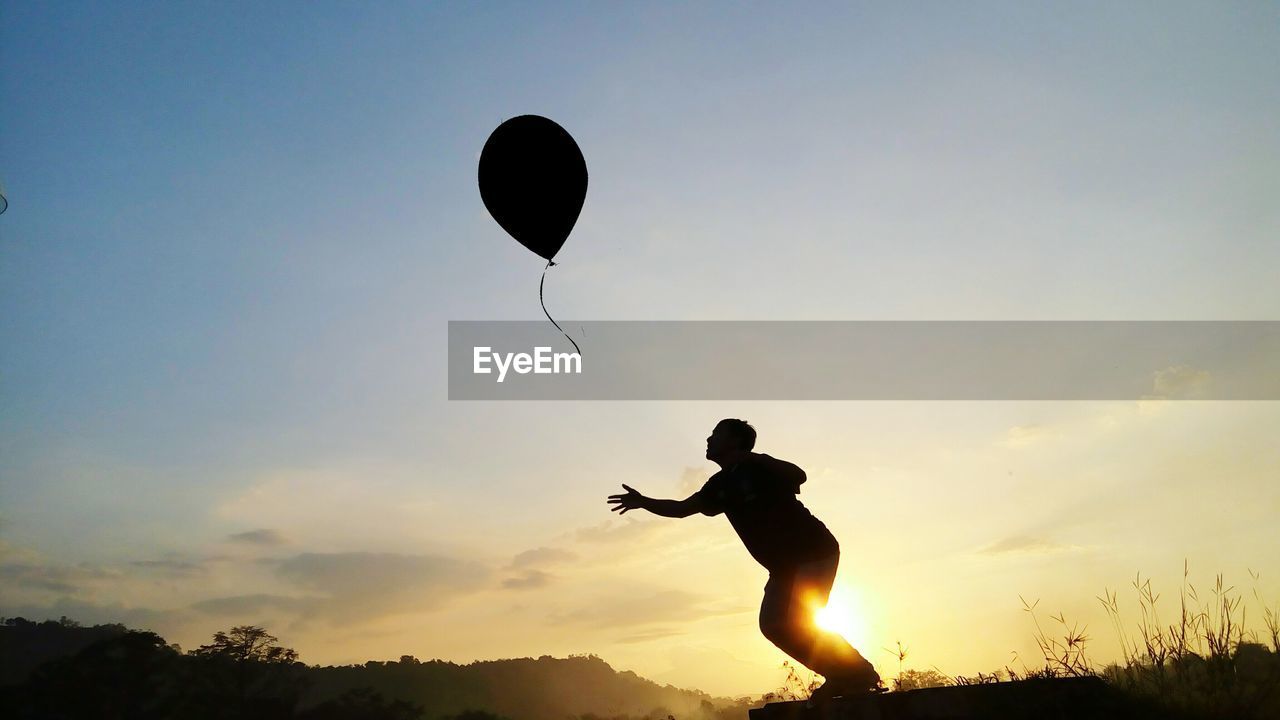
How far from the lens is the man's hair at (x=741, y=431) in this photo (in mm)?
5461

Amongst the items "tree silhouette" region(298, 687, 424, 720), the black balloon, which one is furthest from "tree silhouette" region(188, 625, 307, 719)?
the black balloon

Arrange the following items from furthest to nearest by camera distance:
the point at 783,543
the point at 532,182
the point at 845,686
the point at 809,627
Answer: the point at 532,182
the point at 783,543
the point at 809,627
the point at 845,686

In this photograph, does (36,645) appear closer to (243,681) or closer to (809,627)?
(243,681)

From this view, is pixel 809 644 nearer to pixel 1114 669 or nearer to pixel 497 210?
pixel 1114 669

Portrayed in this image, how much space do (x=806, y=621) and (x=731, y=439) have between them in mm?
1360

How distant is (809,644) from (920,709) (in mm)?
885

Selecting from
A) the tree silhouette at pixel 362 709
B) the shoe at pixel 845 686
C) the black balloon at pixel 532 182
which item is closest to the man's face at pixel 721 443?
the shoe at pixel 845 686

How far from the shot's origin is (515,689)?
280 ft

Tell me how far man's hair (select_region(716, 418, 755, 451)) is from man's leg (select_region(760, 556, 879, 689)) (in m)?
0.96

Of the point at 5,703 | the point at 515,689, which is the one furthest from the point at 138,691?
the point at 515,689

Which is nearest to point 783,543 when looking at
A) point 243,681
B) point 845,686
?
point 845,686

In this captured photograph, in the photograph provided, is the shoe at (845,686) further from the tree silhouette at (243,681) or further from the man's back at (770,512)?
the tree silhouette at (243,681)

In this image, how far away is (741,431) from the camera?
18.0 ft

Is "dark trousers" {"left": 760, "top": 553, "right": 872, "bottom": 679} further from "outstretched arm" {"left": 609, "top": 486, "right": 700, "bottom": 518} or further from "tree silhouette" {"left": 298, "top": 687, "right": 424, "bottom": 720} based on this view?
"tree silhouette" {"left": 298, "top": 687, "right": 424, "bottom": 720}
